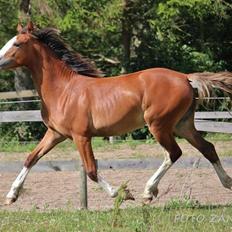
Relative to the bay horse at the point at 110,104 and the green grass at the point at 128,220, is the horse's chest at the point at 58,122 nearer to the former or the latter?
the bay horse at the point at 110,104

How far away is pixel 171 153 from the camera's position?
25.8 ft

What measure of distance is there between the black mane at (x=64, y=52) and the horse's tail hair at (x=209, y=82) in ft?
4.33

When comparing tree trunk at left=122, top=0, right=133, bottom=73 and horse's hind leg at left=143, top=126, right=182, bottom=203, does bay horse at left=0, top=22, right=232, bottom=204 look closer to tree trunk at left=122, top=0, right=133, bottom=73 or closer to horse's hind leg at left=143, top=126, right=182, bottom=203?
horse's hind leg at left=143, top=126, right=182, bottom=203

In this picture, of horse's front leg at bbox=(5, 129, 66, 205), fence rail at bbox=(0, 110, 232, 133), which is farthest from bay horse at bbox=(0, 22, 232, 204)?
fence rail at bbox=(0, 110, 232, 133)

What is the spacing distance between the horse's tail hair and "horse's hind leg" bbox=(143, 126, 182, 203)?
26.2 inches

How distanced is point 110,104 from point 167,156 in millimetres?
931

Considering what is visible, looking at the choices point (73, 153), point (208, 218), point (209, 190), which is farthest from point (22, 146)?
point (208, 218)

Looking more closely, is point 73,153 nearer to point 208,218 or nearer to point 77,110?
point 77,110

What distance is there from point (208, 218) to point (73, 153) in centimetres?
822

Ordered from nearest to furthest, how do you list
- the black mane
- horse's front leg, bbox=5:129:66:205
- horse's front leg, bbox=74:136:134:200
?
horse's front leg, bbox=74:136:134:200
horse's front leg, bbox=5:129:66:205
the black mane

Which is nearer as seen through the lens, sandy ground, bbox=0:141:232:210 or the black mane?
sandy ground, bbox=0:141:232:210

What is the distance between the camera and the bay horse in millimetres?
7789

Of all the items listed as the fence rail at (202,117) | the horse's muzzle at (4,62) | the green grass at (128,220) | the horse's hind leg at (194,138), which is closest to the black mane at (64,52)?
the horse's muzzle at (4,62)

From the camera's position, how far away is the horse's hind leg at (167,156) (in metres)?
7.70
